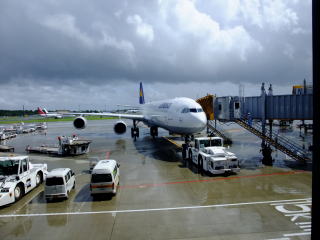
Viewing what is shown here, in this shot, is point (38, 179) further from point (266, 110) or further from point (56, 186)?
point (266, 110)

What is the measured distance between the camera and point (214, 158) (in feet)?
52.5

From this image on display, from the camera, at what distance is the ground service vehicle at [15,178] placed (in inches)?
457

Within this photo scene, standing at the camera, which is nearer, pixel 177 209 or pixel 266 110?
pixel 177 209

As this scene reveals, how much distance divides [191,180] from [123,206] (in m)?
5.34

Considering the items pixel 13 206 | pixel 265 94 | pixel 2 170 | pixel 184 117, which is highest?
pixel 265 94

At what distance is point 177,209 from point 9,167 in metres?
9.66

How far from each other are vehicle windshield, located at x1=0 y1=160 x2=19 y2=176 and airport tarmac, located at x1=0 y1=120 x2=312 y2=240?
5.29ft

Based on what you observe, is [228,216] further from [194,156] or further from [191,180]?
[194,156]

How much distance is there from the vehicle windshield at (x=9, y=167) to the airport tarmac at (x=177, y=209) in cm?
161

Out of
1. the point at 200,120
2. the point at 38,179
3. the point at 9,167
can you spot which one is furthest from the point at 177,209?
the point at 200,120

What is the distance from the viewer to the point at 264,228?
883 centimetres

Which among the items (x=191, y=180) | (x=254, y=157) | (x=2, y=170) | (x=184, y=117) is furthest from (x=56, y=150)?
(x=254, y=157)

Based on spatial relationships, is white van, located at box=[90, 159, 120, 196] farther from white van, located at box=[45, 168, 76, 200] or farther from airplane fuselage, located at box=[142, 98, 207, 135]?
airplane fuselage, located at box=[142, 98, 207, 135]
